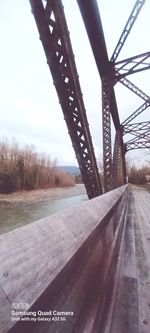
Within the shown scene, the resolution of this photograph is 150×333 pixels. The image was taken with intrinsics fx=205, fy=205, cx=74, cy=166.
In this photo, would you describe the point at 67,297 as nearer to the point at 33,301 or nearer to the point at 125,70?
the point at 33,301

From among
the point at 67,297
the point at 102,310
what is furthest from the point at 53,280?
the point at 102,310

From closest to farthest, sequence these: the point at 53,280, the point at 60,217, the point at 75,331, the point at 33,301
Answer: the point at 33,301 < the point at 53,280 < the point at 75,331 < the point at 60,217

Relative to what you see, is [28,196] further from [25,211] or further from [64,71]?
[64,71]

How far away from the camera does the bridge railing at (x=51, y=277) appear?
0.51 metres

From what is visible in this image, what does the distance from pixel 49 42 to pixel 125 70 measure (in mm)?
4406

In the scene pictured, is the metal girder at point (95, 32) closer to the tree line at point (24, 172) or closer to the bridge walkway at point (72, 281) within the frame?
the bridge walkway at point (72, 281)

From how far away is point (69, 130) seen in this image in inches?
118

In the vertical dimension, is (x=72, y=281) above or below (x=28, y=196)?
above

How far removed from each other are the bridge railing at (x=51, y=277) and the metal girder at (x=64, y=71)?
1.76 metres

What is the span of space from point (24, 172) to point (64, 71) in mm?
31263

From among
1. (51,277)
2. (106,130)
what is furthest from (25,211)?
(51,277)

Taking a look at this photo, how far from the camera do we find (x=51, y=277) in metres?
0.64

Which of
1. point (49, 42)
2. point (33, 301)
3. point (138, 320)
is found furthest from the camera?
point (49, 42)

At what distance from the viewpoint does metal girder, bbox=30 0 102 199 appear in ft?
6.66
